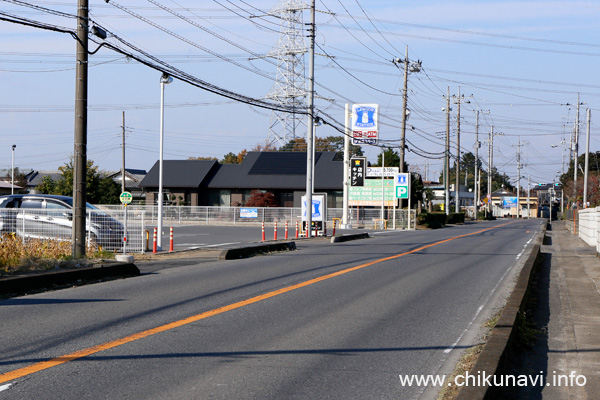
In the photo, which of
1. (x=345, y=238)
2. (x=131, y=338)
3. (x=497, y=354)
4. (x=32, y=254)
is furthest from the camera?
(x=345, y=238)

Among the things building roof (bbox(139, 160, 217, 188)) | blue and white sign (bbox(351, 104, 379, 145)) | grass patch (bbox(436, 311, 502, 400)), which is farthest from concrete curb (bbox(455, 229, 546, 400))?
building roof (bbox(139, 160, 217, 188))

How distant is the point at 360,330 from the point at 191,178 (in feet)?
192

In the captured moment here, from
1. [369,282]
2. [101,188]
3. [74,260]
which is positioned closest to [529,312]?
[369,282]

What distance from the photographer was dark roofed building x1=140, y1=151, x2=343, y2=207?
208 feet

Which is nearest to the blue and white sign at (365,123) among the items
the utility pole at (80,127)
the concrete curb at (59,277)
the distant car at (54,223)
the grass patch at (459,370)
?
the distant car at (54,223)

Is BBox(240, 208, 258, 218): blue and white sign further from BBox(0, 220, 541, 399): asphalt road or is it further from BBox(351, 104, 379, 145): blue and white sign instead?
BBox(0, 220, 541, 399): asphalt road

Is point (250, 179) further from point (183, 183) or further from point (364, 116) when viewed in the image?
point (364, 116)

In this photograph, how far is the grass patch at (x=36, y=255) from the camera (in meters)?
13.8

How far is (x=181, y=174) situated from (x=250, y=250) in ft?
156

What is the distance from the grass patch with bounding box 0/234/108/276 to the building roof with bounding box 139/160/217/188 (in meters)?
46.9

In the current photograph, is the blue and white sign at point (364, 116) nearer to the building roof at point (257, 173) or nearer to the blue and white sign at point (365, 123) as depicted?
the blue and white sign at point (365, 123)

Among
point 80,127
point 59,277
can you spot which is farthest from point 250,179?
point 59,277

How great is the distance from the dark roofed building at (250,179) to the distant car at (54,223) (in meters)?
42.8

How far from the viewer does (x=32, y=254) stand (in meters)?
15.7
